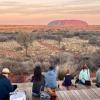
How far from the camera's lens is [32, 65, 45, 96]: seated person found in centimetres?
1088

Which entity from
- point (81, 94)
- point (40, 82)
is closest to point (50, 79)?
point (81, 94)

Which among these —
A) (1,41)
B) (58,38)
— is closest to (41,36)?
(58,38)

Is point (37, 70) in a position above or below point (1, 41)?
above

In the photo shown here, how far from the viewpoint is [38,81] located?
36.2 feet

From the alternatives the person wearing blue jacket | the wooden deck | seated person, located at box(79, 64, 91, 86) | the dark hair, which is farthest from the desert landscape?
the dark hair

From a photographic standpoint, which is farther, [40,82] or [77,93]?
[77,93]

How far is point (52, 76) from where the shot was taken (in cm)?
1268

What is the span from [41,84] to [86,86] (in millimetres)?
2988

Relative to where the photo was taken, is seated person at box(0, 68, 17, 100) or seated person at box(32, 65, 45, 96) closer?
seated person at box(0, 68, 17, 100)

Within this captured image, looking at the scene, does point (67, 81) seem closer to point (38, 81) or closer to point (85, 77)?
point (85, 77)

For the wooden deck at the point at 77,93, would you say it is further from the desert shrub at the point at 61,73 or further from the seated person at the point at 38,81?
the desert shrub at the point at 61,73

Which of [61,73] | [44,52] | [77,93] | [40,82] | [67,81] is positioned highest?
[40,82]

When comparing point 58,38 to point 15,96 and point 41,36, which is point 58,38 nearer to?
point 41,36

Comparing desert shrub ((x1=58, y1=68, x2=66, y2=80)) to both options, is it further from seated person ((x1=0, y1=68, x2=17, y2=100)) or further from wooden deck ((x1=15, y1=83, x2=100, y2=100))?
seated person ((x1=0, y1=68, x2=17, y2=100))
